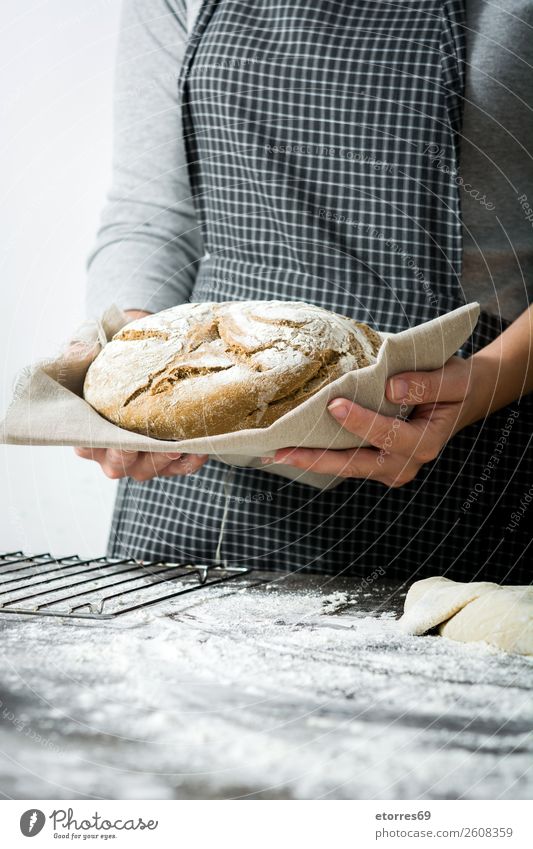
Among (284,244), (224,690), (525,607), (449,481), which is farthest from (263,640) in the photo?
(284,244)

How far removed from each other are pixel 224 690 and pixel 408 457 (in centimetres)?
28

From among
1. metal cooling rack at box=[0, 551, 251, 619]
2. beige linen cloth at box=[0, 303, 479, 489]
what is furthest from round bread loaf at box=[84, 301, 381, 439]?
metal cooling rack at box=[0, 551, 251, 619]

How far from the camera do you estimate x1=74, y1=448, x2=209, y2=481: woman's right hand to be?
26.5 inches

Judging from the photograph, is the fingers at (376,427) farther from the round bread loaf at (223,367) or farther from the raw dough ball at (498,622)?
the raw dough ball at (498,622)

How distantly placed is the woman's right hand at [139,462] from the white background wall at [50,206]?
0.16m

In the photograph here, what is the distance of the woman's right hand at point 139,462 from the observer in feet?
2.21

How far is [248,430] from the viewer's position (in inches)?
23.2

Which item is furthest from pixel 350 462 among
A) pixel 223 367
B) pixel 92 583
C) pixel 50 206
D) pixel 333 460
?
pixel 50 206

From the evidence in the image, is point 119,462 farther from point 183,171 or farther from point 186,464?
point 183,171

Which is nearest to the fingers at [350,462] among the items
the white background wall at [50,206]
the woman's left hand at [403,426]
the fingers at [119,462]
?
the woman's left hand at [403,426]

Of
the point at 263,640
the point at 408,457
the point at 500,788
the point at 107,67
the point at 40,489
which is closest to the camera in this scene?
the point at 500,788

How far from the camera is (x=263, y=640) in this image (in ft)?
1.80

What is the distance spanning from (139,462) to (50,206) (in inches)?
23.5

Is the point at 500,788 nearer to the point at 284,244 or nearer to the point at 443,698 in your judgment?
the point at 443,698
